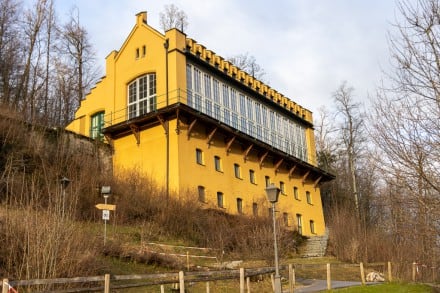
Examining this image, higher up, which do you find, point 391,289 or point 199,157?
point 199,157

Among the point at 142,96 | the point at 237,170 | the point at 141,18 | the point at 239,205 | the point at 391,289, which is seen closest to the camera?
the point at 391,289

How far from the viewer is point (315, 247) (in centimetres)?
3503

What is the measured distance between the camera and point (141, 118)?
3169 centimetres

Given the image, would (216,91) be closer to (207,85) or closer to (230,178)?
(207,85)

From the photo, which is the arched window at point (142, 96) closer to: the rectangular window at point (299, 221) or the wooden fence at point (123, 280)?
the rectangular window at point (299, 221)

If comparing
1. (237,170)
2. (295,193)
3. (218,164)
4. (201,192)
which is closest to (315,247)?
(295,193)

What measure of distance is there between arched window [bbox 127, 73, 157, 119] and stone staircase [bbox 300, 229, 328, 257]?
1364 centimetres

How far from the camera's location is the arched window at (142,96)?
33.2 meters

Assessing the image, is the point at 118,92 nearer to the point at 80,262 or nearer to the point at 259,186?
the point at 259,186

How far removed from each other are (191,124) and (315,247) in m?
12.2

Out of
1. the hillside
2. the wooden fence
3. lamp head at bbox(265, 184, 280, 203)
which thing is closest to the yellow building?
the hillside

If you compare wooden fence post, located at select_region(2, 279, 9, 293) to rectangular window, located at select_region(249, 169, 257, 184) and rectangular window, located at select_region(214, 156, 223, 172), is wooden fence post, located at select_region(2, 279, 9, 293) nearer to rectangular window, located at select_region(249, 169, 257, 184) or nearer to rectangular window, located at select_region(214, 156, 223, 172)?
rectangular window, located at select_region(214, 156, 223, 172)

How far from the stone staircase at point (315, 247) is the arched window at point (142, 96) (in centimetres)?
1364

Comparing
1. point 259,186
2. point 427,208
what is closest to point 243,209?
point 259,186
